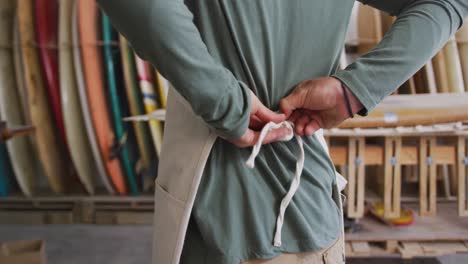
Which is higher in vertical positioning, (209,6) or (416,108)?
(209,6)

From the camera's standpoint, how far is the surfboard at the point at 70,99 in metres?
2.42

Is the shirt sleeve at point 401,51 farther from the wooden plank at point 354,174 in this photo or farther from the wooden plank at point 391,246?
the wooden plank at point 391,246

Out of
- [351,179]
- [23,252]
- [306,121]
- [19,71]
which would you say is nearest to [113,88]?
[19,71]

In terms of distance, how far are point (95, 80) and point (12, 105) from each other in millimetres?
616

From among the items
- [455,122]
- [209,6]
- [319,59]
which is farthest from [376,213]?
[209,6]

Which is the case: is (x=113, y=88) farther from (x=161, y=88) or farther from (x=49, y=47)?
(x=49, y=47)

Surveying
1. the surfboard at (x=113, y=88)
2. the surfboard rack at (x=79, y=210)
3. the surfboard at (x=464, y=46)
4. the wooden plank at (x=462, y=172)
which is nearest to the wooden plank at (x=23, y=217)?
the surfboard rack at (x=79, y=210)

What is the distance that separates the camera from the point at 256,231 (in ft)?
1.97

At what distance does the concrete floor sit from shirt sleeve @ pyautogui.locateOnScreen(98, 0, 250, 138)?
1.79 meters

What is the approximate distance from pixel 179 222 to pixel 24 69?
2.20 metres

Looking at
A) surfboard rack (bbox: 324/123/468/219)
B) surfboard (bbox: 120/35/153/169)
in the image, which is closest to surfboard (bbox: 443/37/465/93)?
surfboard rack (bbox: 324/123/468/219)

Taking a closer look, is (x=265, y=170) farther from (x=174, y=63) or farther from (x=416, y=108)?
(x=416, y=108)

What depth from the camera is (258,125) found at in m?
0.61

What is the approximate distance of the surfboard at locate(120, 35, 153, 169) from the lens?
2.38m
